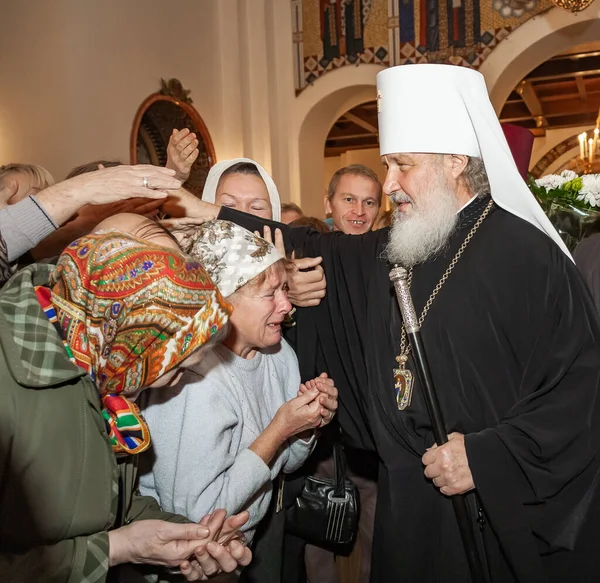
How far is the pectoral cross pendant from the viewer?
→ 2744 millimetres

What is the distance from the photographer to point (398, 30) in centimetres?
992

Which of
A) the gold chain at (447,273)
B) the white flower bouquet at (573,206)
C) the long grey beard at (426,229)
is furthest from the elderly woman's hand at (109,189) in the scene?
the white flower bouquet at (573,206)

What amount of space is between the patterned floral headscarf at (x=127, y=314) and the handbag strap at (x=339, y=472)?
1450mm

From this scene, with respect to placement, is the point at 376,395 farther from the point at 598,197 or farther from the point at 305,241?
the point at 598,197

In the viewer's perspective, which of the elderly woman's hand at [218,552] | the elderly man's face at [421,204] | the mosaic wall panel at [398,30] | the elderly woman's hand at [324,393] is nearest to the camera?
the elderly woman's hand at [218,552]

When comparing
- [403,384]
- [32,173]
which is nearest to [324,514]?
[403,384]

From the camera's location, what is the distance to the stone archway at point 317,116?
10227 millimetres

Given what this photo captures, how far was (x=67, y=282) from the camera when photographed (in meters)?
1.84

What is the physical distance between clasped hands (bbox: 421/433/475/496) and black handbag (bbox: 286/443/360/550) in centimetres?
77

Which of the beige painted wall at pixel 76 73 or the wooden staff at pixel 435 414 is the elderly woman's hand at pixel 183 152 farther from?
the beige painted wall at pixel 76 73

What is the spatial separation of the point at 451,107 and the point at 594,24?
7217 millimetres

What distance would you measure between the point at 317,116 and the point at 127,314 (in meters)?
9.30

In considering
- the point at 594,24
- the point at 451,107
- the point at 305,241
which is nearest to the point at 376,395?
the point at 305,241

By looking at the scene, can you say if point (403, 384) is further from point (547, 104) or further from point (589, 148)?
Answer: point (547, 104)
